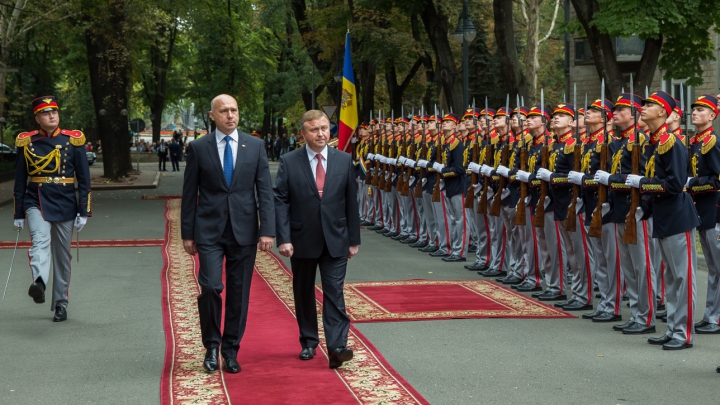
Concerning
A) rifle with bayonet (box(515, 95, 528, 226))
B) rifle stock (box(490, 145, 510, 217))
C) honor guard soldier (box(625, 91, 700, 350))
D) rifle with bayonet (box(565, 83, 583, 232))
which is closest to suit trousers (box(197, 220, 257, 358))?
honor guard soldier (box(625, 91, 700, 350))

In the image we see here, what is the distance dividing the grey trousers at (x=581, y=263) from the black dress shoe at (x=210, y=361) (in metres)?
4.39

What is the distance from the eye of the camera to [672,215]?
864cm

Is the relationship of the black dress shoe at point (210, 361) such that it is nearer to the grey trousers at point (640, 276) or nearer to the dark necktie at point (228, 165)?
the dark necktie at point (228, 165)

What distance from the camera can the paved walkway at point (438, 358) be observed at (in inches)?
276

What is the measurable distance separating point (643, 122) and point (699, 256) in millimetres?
5096

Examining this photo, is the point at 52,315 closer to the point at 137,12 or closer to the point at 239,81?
the point at 137,12

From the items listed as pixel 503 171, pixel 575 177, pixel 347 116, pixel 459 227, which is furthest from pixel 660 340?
pixel 347 116

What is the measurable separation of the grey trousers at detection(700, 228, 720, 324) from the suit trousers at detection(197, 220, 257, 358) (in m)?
4.17

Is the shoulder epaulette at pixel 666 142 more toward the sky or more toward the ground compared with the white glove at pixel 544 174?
more toward the sky

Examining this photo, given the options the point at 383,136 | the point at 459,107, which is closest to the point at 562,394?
the point at 383,136

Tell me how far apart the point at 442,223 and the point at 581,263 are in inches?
194

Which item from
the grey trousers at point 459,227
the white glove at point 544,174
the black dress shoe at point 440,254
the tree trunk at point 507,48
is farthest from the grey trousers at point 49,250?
the tree trunk at point 507,48

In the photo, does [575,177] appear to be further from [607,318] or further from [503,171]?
[503,171]

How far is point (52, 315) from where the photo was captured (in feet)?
34.1
